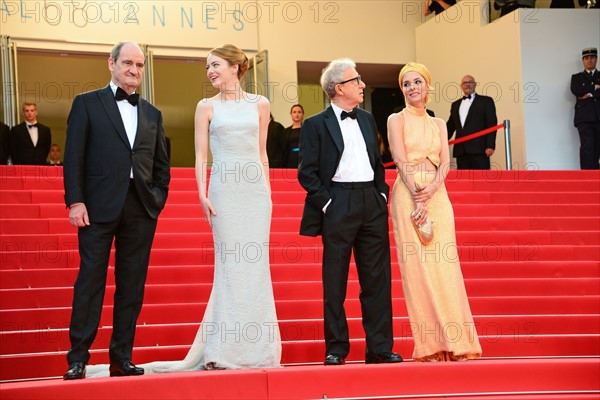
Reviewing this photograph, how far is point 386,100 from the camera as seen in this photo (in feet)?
60.3

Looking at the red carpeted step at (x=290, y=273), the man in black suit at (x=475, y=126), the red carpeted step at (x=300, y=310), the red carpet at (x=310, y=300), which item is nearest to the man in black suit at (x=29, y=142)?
the red carpet at (x=310, y=300)

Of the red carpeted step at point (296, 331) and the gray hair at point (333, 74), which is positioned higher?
the gray hair at point (333, 74)

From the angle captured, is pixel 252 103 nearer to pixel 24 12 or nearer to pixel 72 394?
pixel 72 394

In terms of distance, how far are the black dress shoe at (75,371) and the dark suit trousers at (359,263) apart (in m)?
1.38

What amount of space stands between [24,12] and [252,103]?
10309 millimetres

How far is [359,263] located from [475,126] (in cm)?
794

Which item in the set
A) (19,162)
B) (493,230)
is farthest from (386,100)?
(493,230)

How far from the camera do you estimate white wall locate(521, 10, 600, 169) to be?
14.4m

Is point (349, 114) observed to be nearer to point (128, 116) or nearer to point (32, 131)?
point (128, 116)

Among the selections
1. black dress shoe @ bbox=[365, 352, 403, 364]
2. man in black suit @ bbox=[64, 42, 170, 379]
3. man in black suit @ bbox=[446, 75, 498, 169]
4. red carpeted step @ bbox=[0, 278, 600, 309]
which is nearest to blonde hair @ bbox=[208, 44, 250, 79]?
man in black suit @ bbox=[64, 42, 170, 379]

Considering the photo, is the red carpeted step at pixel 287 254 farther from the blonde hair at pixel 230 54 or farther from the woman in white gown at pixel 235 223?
the blonde hair at pixel 230 54

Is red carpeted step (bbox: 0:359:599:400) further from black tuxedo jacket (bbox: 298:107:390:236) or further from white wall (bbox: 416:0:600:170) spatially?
white wall (bbox: 416:0:600:170)

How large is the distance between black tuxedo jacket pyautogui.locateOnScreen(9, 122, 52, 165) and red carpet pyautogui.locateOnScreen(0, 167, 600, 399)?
304 centimetres

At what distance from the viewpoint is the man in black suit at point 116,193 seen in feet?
16.5
